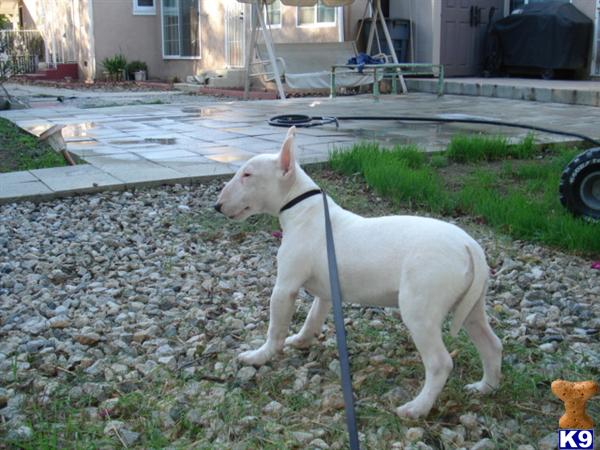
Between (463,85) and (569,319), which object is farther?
(463,85)

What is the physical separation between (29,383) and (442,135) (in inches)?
205

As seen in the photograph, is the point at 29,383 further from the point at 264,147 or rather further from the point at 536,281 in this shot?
the point at 264,147

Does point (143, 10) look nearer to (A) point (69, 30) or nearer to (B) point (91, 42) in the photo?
(B) point (91, 42)

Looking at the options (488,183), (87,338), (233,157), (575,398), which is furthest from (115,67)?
(575,398)

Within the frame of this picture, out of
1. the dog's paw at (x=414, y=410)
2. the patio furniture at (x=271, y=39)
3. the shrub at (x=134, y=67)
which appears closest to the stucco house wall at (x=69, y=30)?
the shrub at (x=134, y=67)

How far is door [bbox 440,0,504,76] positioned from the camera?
12703 millimetres

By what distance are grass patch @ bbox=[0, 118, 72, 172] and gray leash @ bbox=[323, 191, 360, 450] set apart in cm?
410

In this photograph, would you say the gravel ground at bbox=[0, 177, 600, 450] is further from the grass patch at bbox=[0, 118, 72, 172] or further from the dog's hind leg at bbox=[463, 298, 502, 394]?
the grass patch at bbox=[0, 118, 72, 172]

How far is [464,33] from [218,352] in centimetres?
1185

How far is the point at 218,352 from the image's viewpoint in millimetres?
2426

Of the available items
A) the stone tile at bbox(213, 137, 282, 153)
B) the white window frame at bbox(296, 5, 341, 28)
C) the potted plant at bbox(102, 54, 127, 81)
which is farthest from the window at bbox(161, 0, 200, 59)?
the stone tile at bbox(213, 137, 282, 153)

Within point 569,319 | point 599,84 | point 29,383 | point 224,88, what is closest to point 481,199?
point 569,319

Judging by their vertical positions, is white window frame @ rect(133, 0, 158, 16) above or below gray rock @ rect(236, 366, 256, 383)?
above

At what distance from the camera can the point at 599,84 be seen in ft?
35.0
